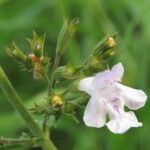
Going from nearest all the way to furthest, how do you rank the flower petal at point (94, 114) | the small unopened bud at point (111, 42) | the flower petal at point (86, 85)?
the flower petal at point (94, 114)
the flower petal at point (86, 85)
the small unopened bud at point (111, 42)

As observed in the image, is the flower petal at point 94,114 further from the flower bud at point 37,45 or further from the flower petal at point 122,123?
the flower bud at point 37,45

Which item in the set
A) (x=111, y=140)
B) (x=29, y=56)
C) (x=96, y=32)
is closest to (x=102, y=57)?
(x=29, y=56)

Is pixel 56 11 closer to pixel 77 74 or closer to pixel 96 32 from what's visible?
pixel 96 32

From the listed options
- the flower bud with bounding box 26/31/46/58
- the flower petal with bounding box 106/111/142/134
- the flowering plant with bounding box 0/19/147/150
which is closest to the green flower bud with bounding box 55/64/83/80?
the flowering plant with bounding box 0/19/147/150

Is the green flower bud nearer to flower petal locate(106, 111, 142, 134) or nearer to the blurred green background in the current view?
flower petal locate(106, 111, 142, 134)

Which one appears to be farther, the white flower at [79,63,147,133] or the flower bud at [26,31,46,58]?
the flower bud at [26,31,46,58]

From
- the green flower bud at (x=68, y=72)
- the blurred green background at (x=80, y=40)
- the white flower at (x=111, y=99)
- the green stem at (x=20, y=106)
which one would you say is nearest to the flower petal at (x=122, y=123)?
the white flower at (x=111, y=99)
